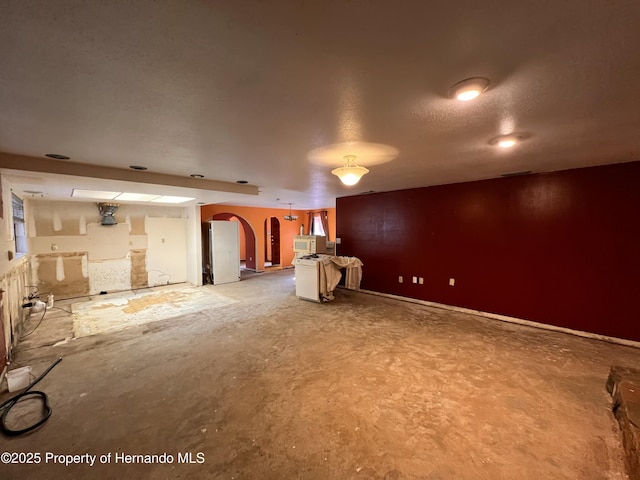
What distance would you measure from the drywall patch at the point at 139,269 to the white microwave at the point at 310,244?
4.07 meters

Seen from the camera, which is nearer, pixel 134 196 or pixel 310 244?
pixel 134 196

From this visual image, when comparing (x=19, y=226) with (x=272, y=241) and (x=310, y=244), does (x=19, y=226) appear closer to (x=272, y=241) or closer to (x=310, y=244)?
(x=310, y=244)

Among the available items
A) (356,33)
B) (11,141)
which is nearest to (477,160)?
(356,33)

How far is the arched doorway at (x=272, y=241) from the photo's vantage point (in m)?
9.90

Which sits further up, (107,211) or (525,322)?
(107,211)

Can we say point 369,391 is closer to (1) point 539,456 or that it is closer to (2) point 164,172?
(1) point 539,456

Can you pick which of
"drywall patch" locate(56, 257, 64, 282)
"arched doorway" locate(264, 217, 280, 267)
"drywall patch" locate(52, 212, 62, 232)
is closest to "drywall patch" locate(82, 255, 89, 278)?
"drywall patch" locate(56, 257, 64, 282)

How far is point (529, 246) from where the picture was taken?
381 centimetres

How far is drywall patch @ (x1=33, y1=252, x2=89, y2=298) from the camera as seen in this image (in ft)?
17.1

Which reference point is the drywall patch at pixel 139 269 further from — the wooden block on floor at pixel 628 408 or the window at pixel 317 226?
the wooden block on floor at pixel 628 408

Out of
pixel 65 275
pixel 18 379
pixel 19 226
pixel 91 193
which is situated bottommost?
pixel 18 379

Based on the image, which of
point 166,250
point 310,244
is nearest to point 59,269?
point 166,250

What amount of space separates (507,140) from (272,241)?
8.74 meters

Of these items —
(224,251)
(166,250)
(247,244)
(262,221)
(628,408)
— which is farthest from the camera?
(247,244)
